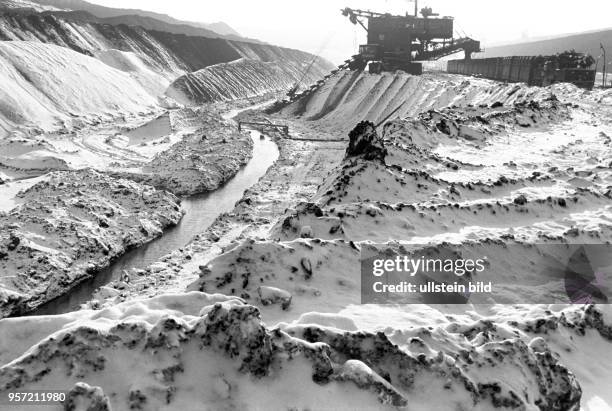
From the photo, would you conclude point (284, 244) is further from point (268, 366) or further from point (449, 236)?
point (449, 236)

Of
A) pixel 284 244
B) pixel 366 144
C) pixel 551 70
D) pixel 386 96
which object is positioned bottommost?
pixel 284 244

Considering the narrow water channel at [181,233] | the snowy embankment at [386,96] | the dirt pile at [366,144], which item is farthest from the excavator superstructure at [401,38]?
the dirt pile at [366,144]

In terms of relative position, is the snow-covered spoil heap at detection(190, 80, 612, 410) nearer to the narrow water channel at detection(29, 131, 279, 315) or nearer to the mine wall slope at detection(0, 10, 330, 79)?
the narrow water channel at detection(29, 131, 279, 315)

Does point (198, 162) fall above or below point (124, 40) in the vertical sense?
below

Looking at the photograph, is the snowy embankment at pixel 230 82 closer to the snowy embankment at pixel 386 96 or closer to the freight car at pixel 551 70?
the snowy embankment at pixel 386 96

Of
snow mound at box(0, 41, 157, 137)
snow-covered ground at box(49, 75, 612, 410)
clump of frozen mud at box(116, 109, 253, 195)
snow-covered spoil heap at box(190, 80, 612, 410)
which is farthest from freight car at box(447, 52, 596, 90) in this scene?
snow mound at box(0, 41, 157, 137)

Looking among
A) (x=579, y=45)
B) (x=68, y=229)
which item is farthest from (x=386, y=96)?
(x=579, y=45)

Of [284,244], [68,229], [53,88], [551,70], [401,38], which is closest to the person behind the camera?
[284,244]
